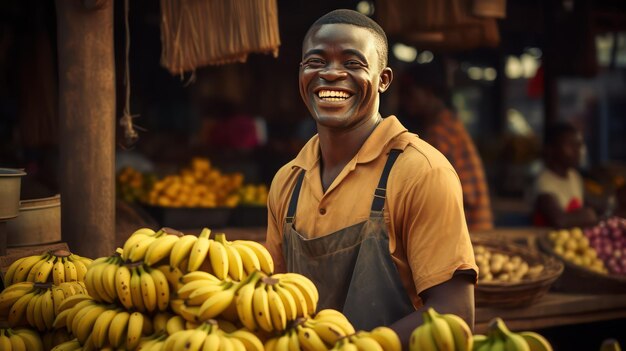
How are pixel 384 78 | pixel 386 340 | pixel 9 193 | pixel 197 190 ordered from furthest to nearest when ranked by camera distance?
pixel 197 190 < pixel 9 193 < pixel 384 78 < pixel 386 340

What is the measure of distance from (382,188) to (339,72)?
429 millimetres

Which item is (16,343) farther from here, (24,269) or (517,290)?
(517,290)

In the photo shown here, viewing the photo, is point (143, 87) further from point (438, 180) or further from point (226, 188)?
point (438, 180)

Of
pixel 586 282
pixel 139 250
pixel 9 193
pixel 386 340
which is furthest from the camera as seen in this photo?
pixel 586 282

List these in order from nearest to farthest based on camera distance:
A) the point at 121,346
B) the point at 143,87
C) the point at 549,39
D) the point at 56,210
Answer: the point at 121,346 < the point at 56,210 < the point at 549,39 < the point at 143,87

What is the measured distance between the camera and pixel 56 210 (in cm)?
416

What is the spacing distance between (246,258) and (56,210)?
197cm

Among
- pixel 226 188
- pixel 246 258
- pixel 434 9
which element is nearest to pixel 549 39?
pixel 434 9

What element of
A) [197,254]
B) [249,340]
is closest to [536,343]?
[249,340]

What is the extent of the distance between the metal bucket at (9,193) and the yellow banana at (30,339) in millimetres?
975

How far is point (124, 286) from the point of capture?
7.90 ft

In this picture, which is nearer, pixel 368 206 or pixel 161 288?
pixel 161 288

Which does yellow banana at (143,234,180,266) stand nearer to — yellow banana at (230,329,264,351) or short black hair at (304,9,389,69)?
yellow banana at (230,329,264,351)

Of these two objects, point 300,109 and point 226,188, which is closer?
point 226,188
